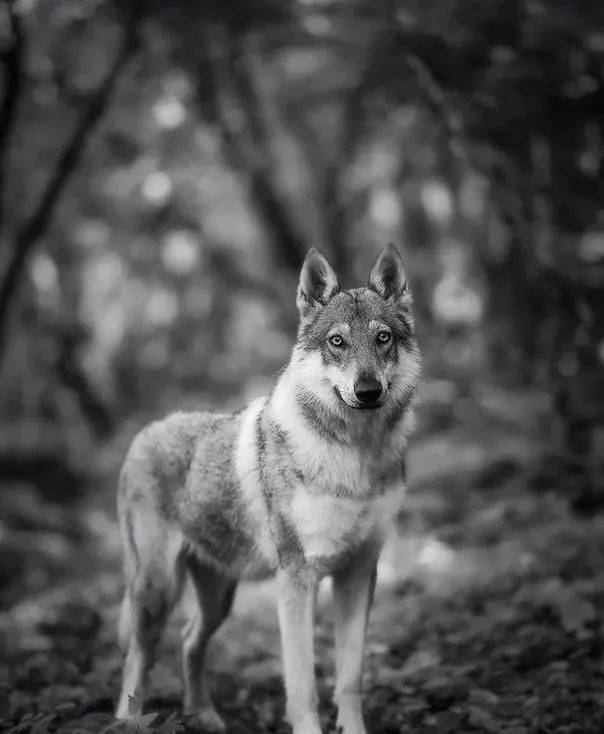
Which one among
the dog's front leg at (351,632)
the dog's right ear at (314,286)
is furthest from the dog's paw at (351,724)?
the dog's right ear at (314,286)

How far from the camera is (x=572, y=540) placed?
7035 mm

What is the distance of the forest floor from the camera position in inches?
184

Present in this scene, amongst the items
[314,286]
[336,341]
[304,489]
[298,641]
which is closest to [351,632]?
[298,641]

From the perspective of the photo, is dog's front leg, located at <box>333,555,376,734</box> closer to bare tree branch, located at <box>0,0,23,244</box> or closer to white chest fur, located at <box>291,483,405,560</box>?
white chest fur, located at <box>291,483,405,560</box>

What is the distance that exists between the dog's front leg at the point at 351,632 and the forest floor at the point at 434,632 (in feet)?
1.20

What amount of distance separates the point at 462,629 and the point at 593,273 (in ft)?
13.1

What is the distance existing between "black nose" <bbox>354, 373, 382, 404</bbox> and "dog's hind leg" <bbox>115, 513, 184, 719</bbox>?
1.63m

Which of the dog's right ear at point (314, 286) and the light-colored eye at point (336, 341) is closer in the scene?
the light-colored eye at point (336, 341)

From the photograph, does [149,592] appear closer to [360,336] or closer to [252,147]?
[360,336]

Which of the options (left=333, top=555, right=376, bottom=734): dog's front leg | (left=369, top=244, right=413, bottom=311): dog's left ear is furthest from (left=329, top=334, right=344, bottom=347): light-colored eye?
(left=333, top=555, right=376, bottom=734): dog's front leg

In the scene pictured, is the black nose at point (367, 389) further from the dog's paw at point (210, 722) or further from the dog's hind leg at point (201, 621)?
the dog's paw at point (210, 722)

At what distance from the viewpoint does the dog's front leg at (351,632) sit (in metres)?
4.28

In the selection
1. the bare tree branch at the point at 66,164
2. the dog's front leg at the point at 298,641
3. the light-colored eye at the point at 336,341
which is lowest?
the dog's front leg at the point at 298,641

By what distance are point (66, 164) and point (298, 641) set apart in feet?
23.2
